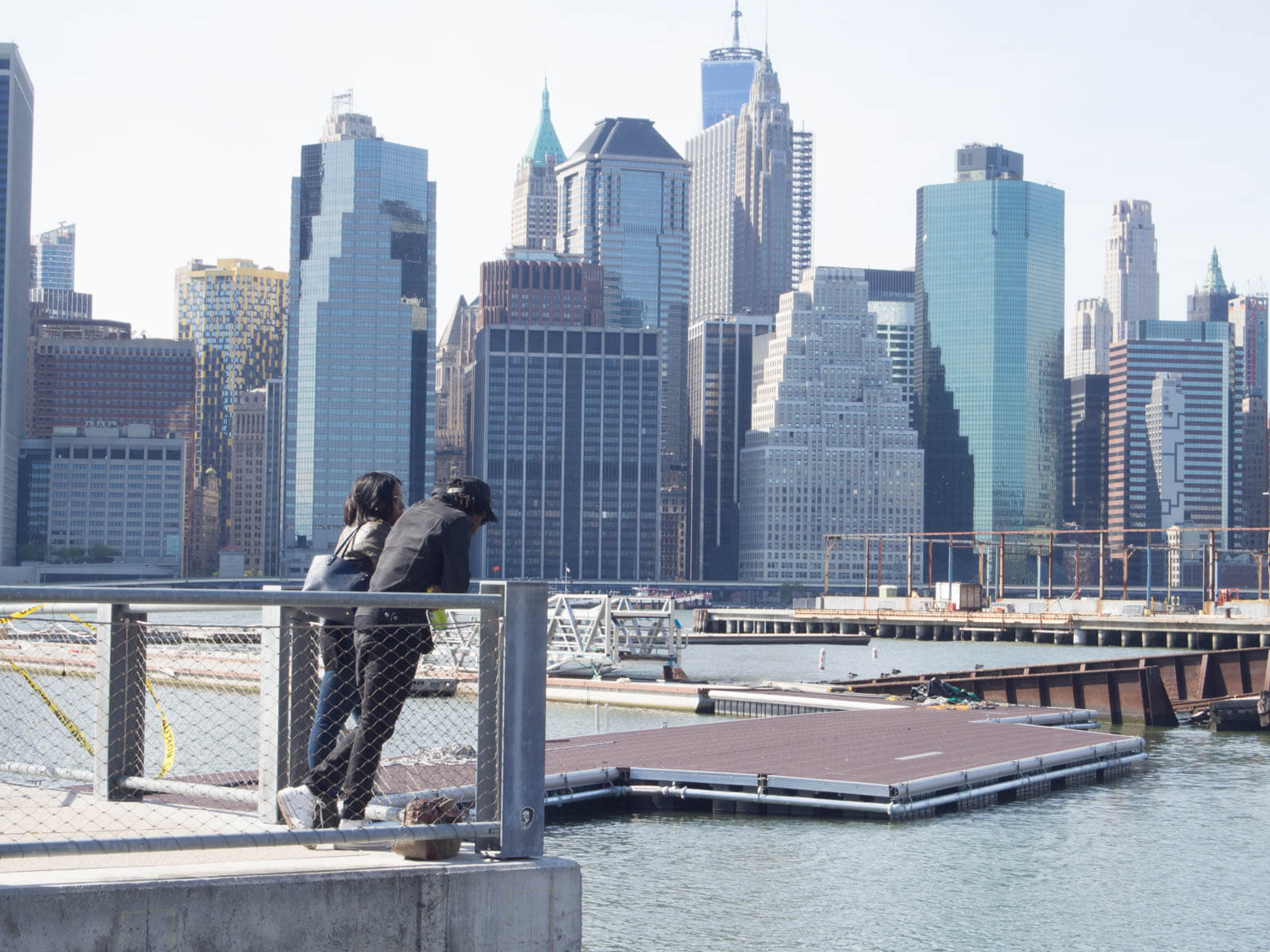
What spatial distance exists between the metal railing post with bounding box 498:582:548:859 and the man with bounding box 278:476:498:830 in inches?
22.3

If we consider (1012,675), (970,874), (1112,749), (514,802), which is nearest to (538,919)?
(514,802)

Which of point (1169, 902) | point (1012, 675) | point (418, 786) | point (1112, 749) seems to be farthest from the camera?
point (1012, 675)

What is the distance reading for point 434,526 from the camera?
9.30 meters

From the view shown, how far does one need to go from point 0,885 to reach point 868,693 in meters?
37.6

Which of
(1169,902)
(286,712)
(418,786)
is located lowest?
(1169,902)

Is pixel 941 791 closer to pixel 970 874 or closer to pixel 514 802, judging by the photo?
pixel 970 874

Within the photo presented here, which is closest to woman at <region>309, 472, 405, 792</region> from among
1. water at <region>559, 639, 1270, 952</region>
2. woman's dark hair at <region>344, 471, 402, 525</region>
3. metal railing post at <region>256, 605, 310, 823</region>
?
woman's dark hair at <region>344, 471, 402, 525</region>

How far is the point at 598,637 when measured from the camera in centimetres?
5856

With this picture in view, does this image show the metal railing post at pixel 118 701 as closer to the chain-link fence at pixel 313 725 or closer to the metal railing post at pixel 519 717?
the chain-link fence at pixel 313 725

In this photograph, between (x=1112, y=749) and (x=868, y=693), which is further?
(x=868, y=693)

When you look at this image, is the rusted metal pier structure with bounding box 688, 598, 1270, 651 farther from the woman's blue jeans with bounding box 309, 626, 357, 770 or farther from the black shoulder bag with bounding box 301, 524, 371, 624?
the woman's blue jeans with bounding box 309, 626, 357, 770

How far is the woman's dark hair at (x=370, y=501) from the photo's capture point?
10.2m

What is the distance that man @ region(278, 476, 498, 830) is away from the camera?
29.5 feet

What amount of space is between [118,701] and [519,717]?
271cm
